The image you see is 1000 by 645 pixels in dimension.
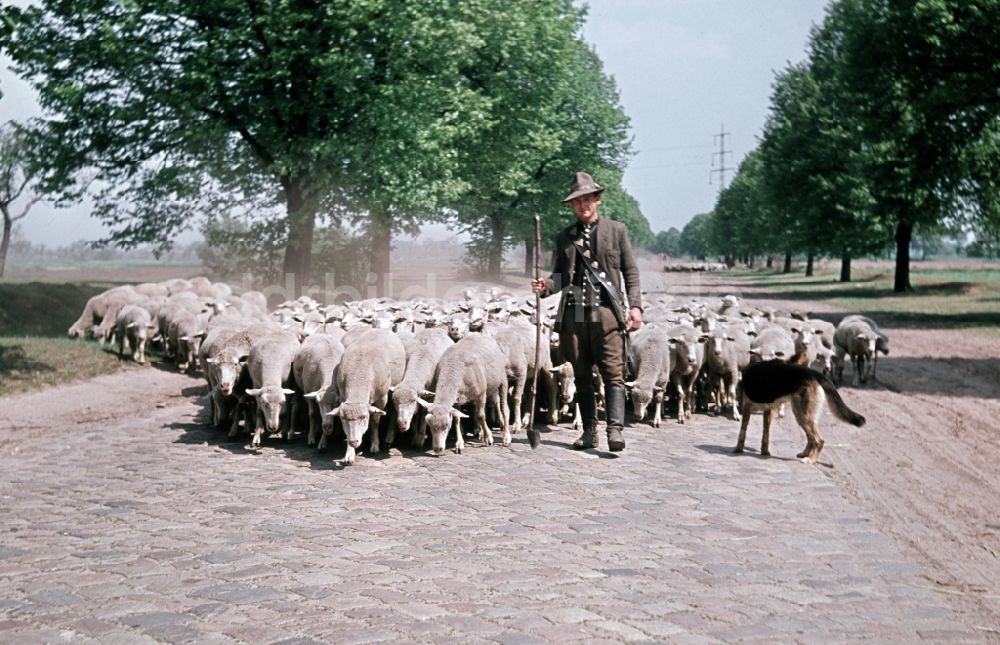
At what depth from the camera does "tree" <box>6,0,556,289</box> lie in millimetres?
24766

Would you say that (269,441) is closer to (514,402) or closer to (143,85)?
(514,402)

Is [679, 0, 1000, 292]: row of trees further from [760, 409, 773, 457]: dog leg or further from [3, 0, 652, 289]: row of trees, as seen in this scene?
[760, 409, 773, 457]: dog leg

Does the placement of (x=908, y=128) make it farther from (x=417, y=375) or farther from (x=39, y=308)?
(x=39, y=308)

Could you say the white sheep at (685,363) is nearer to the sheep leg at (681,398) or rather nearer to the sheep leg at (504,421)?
the sheep leg at (681,398)

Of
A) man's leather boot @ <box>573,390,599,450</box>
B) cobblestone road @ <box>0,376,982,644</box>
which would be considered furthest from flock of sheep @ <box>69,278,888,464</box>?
man's leather boot @ <box>573,390,599,450</box>

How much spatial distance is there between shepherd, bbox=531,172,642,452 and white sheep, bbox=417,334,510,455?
4.55 feet

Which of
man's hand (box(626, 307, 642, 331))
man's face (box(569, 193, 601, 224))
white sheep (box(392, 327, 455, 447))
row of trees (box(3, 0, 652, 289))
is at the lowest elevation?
white sheep (box(392, 327, 455, 447))

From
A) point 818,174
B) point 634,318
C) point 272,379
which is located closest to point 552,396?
point 634,318

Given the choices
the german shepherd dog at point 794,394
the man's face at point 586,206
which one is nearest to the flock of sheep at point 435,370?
the german shepherd dog at point 794,394

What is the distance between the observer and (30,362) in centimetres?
1794

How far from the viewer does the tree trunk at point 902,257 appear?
1761 inches

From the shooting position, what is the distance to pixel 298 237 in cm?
2856

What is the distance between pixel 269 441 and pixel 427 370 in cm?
252

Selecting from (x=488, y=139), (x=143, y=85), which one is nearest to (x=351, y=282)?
(x=488, y=139)
